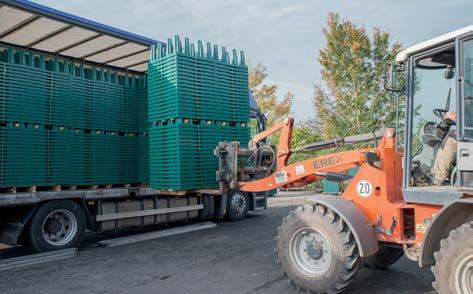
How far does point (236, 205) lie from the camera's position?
41.3ft

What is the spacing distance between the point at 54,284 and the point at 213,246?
327cm

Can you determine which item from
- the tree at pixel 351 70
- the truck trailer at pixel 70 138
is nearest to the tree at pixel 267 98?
the tree at pixel 351 70

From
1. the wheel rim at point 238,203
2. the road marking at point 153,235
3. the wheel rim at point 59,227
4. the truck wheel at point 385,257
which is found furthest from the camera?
the wheel rim at point 238,203

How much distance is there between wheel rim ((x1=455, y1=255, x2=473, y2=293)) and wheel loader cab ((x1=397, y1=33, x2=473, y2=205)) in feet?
2.13

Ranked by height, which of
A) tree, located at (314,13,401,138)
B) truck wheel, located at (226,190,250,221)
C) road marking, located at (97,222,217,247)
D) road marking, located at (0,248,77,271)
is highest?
tree, located at (314,13,401,138)

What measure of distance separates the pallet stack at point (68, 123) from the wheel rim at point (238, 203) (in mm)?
2858

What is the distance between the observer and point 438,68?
197 inches

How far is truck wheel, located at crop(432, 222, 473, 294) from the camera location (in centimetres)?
402

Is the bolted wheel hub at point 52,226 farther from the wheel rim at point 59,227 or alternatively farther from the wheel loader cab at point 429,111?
the wheel loader cab at point 429,111

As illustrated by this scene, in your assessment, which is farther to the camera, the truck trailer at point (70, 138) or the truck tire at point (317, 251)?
the truck trailer at point (70, 138)

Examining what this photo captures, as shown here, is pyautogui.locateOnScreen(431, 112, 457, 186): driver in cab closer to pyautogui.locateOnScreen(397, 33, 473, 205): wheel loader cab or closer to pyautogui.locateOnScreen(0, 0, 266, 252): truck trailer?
pyautogui.locateOnScreen(397, 33, 473, 205): wheel loader cab

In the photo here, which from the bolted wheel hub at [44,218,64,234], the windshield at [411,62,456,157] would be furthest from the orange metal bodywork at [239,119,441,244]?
the bolted wheel hub at [44,218,64,234]

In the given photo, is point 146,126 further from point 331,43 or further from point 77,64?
point 331,43

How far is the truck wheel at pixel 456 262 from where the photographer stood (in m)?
4.02
